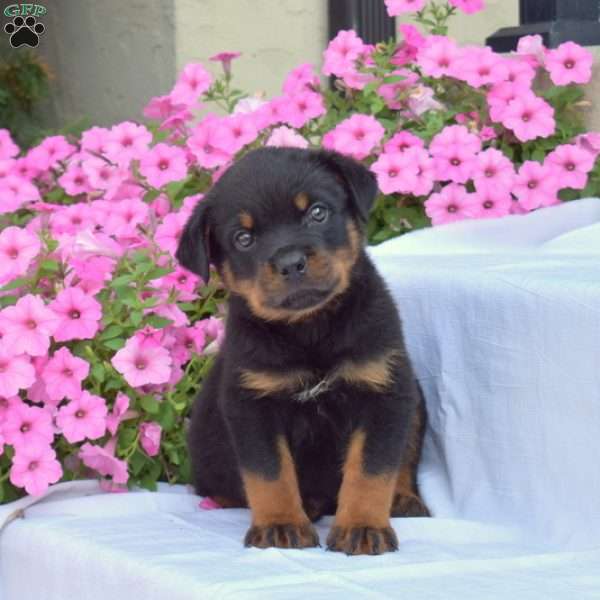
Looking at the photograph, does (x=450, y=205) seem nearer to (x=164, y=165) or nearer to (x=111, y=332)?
(x=164, y=165)

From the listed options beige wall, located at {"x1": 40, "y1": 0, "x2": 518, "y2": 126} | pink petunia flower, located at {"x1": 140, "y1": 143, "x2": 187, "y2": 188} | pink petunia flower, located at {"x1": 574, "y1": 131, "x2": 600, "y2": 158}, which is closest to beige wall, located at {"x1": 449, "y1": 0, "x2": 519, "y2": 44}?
beige wall, located at {"x1": 40, "y1": 0, "x2": 518, "y2": 126}

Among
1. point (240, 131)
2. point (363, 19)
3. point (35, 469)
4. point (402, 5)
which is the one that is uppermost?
point (402, 5)

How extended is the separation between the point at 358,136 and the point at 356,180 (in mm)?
1034

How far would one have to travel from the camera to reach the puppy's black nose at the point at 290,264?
8.07 ft

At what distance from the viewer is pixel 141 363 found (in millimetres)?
3000

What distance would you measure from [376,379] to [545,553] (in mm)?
478

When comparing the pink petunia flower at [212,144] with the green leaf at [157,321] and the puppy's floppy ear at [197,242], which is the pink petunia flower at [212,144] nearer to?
the green leaf at [157,321]

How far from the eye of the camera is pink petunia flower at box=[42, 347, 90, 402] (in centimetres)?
295

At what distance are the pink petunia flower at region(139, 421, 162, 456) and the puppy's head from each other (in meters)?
0.51

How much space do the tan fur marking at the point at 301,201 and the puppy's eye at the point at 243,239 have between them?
0.38 feet

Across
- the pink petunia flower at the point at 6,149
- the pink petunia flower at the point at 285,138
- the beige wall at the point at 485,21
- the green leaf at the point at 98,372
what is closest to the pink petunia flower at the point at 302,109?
the pink petunia flower at the point at 285,138

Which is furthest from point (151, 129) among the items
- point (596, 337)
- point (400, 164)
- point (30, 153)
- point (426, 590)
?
point (426, 590)

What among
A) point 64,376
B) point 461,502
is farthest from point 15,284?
point 461,502

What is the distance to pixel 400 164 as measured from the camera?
142 inches
